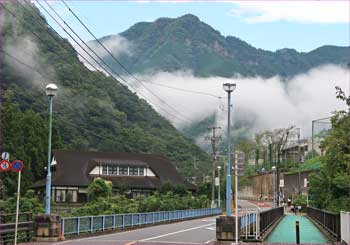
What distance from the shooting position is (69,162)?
73438 mm

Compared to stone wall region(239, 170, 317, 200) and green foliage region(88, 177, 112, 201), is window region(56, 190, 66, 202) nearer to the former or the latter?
green foliage region(88, 177, 112, 201)

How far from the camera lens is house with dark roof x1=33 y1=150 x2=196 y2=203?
6750cm

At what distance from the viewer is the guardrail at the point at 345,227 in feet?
65.8

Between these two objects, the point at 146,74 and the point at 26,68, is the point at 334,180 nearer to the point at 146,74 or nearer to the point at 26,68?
the point at 26,68

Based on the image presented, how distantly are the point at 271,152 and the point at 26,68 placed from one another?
55.5 meters

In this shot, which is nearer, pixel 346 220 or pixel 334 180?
pixel 346 220

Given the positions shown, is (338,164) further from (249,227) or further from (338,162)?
(249,227)

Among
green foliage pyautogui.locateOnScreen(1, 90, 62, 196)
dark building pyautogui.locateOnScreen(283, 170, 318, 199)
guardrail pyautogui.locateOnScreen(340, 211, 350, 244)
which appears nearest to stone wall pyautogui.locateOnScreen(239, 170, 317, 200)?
dark building pyautogui.locateOnScreen(283, 170, 318, 199)

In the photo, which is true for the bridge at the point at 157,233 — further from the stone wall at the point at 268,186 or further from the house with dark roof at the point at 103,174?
→ the stone wall at the point at 268,186

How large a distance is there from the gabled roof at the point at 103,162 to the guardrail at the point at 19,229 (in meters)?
44.2

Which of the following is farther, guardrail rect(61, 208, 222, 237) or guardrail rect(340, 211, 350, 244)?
guardrail rect(61, 208, 222, 237)

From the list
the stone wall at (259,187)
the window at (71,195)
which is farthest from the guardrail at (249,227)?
the stone wall at (259,187)

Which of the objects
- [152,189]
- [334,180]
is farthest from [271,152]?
[334,180]

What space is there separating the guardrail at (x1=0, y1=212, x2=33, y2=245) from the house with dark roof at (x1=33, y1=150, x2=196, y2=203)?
42570mm
